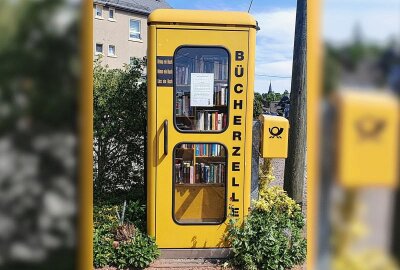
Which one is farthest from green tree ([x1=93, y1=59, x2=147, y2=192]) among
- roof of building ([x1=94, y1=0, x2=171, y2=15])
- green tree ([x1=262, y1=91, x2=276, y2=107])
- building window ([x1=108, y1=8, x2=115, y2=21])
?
green tree ([x1=262, y1=91, x2=276, y2=107])

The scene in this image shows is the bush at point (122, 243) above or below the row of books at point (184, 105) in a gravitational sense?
below

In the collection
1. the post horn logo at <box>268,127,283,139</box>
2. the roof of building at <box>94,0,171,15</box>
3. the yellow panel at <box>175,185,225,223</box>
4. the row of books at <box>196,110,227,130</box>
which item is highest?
the roof of building at <box>94,0,171,15</box>

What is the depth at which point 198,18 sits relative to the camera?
3.60 metres

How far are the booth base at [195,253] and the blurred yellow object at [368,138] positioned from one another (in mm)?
3312

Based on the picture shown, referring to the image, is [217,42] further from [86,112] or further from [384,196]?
[384,196]

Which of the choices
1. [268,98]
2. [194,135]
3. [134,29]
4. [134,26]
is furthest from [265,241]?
[268,98]

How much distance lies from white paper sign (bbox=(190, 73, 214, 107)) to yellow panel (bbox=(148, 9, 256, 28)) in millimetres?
459

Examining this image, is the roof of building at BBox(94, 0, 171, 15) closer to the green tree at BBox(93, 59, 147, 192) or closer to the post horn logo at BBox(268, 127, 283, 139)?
the green tree at BBox(93, 59, 147, 192)

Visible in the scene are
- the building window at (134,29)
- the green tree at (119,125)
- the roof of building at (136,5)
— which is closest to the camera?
the green tree at (119,125)

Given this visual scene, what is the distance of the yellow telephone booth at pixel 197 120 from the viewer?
3.62m

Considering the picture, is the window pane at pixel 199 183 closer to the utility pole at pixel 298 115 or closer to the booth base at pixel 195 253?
the booth base at pixel 195 253

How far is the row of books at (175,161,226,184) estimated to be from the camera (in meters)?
3.86

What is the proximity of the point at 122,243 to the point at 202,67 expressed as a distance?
1768 millimetres

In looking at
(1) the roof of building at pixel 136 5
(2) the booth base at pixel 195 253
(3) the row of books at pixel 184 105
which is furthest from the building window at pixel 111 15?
(2) the booth base at pixel 195 253
